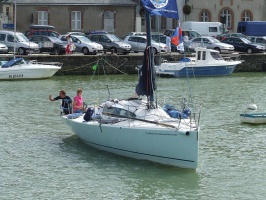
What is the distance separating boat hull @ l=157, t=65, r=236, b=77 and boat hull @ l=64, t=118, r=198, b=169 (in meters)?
23.7

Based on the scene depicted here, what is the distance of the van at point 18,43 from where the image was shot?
167 feet

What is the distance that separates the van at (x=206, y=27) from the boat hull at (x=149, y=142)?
41.9 meters

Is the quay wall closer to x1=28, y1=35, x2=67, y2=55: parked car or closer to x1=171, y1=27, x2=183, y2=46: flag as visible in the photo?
x1=28, y1=35, x2=67, y2=55: parked car

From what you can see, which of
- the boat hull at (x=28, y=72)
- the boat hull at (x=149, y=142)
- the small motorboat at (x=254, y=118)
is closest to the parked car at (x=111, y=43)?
the boat hull at (x=28, y=72)

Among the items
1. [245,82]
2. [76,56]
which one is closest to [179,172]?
[245,82]

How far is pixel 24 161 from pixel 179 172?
189 inches

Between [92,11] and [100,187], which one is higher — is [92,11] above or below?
above

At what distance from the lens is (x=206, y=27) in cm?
6688

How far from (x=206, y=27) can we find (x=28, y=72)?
24.8 m

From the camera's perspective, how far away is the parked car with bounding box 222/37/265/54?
184ft

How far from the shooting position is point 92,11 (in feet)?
218

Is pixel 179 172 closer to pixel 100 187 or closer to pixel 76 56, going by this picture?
pixel 100 187

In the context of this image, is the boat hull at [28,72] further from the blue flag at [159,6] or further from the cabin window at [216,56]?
the blue flag at [159,6]

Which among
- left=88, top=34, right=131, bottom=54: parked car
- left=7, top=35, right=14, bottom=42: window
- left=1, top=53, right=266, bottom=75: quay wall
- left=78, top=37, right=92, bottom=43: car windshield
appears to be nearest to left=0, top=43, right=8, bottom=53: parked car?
left=7, top=35, right=14, bottom=42: window
